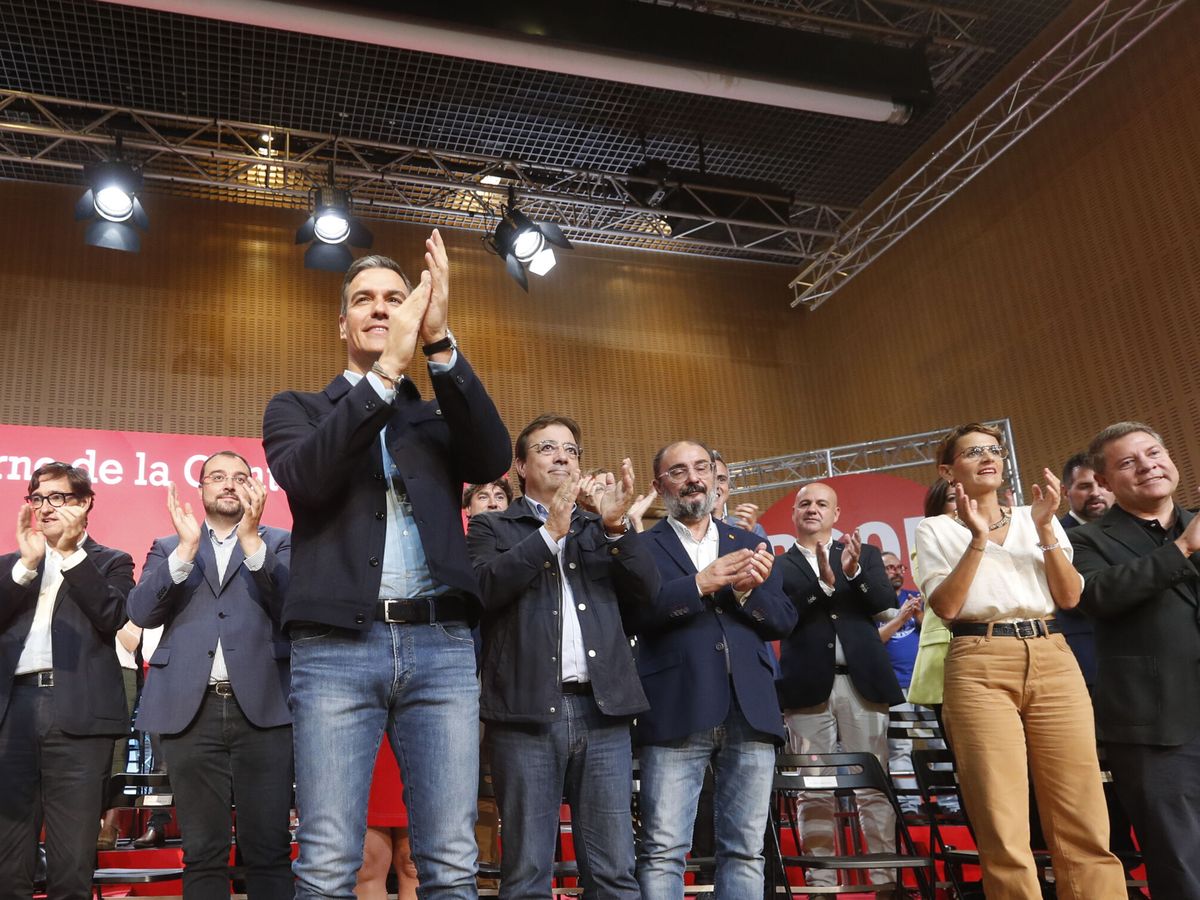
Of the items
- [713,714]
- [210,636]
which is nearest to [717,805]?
[713,714]

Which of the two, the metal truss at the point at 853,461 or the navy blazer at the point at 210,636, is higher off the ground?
the metal truss at the point at 853,461

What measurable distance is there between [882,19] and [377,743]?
708 cm

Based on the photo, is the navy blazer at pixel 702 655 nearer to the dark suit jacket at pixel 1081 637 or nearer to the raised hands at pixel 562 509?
the raised hands at pixel 562 509

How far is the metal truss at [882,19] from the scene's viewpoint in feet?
24.4

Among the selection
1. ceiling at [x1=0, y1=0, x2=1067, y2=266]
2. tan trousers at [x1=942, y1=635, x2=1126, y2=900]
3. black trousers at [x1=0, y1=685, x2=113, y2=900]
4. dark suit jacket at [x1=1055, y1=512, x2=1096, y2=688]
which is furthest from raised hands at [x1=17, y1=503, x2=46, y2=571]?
ceiling at [x1=0, y1=0, x2=1067, y2=266]

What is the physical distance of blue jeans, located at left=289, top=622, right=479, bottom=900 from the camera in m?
1.88

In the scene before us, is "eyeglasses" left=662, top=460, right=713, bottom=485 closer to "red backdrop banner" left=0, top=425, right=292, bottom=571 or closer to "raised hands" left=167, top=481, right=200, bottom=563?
"raised hands" left=167, top=481, right=200, bottom=563

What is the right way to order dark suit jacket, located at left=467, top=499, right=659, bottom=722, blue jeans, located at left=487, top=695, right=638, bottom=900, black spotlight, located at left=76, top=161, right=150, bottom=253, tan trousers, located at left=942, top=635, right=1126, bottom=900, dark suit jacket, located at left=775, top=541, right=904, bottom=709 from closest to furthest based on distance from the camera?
blue jeans, located at left=487, top=695, right=638, bottom=900, dark suit jacket, located at left=467, top=499, right=659, bottom=722, tan trousers, located at left=942, top=635, right=1126, bottom=900, dark suit jacket, located at left=775, top=541, right=904, bottom=709, black spotlight, located at left=76, top=161, right=150, bottom=253

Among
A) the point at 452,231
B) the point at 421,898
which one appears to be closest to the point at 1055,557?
the point at 421,898

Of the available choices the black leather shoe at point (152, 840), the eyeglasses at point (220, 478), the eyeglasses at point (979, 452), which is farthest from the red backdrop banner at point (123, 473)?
the eyeglasses at point (979, 452)

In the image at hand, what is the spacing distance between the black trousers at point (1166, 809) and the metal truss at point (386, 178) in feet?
20.0

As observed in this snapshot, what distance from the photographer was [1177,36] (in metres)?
6.83

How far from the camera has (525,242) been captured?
8125 mm

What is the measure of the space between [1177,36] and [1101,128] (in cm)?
76
